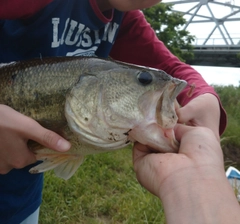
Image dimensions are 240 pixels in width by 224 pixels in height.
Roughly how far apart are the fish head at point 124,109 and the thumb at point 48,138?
9cm

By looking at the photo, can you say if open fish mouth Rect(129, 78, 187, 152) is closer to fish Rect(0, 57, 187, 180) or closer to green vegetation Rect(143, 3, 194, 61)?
fish Rect(0, 57, 187, 180)

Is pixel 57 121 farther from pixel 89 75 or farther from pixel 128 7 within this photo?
pixel 128 7

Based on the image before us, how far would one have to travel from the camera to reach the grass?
2.56 meters

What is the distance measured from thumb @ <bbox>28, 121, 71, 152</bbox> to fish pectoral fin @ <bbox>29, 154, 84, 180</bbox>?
131 mm

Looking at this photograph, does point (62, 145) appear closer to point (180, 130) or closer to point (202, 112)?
point (180, 130)

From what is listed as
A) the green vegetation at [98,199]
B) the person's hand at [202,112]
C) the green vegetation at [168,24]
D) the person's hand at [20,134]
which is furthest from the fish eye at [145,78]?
the green vegetation at [168,24]

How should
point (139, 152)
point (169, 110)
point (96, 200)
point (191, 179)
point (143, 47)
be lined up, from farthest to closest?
point (96, 200)
point (143, 47)
point (139, 152)
point (169, 110)
point (191, 179)

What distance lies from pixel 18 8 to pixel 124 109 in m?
0.51

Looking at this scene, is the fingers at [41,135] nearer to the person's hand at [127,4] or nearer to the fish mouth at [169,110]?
the fish mouth at [169,110]

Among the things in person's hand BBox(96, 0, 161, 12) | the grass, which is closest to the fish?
person's hand BBox(96, 0, 161, 12)

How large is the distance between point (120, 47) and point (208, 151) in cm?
91

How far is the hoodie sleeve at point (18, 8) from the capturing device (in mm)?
1123

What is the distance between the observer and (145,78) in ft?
3.76

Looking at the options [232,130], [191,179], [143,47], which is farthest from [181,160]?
[232,130]
